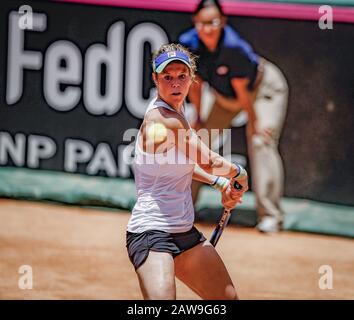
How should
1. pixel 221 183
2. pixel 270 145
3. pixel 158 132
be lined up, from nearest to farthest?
pixel 158 132, pixel 221 183, pixel 270 145

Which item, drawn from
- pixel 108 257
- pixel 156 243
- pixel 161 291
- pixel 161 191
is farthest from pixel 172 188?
pixel 108 257

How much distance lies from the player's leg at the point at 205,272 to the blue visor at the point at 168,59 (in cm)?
93

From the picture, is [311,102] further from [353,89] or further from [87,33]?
[87,33]

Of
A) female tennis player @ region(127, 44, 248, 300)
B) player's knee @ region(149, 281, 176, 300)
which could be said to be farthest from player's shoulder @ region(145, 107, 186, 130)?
player's knee @ region(149, 281, 176, 300)

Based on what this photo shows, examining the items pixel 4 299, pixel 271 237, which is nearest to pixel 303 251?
pixel 271 237

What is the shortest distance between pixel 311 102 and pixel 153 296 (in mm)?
4283

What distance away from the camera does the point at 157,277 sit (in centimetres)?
410

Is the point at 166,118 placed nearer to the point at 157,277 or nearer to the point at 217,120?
the point at 157,277

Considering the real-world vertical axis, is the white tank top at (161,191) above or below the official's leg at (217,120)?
below

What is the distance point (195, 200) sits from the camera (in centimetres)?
808

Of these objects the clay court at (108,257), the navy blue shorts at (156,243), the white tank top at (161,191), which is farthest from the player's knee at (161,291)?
the clay court at (108,257)

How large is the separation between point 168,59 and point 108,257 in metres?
3.41

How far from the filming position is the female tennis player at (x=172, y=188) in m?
4.21

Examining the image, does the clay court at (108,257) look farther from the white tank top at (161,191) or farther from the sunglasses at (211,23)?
the white tank top at (161,191)
